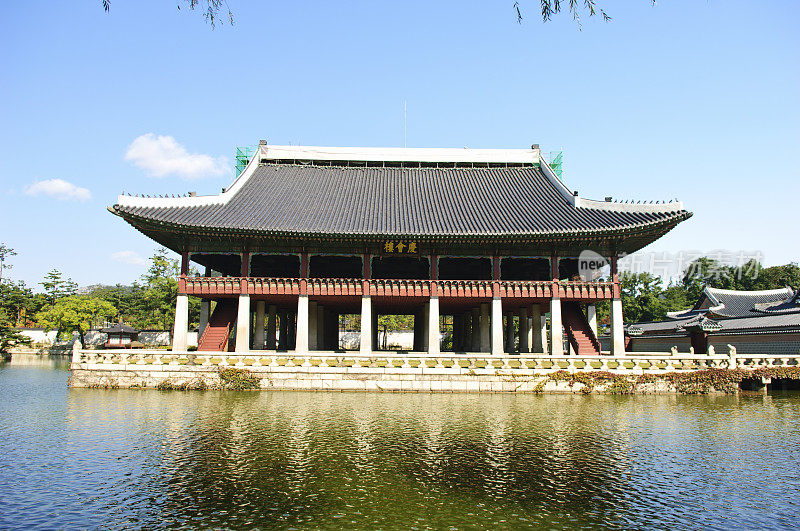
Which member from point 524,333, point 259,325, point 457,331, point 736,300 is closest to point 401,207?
point 259,325

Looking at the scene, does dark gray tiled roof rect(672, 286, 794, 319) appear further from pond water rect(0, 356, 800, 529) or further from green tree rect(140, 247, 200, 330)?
green tree rect(140, 247, 200, 330)

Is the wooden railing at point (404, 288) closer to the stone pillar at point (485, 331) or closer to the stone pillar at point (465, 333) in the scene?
the stone pillar at point (485, 331)

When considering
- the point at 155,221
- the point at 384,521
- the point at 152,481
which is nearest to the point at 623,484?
the point at 384,521

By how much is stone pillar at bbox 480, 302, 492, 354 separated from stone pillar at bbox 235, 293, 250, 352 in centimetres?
1542

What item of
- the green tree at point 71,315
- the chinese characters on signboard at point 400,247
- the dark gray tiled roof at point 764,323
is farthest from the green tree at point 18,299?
the dark gray tiled roof at point 764,323

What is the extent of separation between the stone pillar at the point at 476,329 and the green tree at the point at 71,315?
5030 cm

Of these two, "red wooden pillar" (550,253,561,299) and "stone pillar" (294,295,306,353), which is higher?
"red wooden pillar" (550,253,561,299)

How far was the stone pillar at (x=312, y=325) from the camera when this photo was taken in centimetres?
3497

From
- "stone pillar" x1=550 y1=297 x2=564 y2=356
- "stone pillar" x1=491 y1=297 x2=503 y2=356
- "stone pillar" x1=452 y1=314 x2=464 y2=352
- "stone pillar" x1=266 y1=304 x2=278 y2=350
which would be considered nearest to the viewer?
"stone pillar" x1=550 y1=297 x2=564 y2=356

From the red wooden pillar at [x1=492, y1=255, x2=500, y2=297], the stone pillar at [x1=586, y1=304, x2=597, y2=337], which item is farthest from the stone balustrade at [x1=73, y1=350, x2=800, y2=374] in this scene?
the stone pillar at [x1=586, y1=304, x2=597, y2=337]

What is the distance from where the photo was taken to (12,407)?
63.8 ft

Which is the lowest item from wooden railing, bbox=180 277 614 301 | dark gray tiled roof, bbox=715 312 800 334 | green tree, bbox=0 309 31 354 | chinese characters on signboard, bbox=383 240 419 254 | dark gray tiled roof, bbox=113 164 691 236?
green tree, bbox=0 309 31 354

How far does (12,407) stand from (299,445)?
13.8 metres

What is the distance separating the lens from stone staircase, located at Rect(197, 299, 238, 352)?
29.5 m
